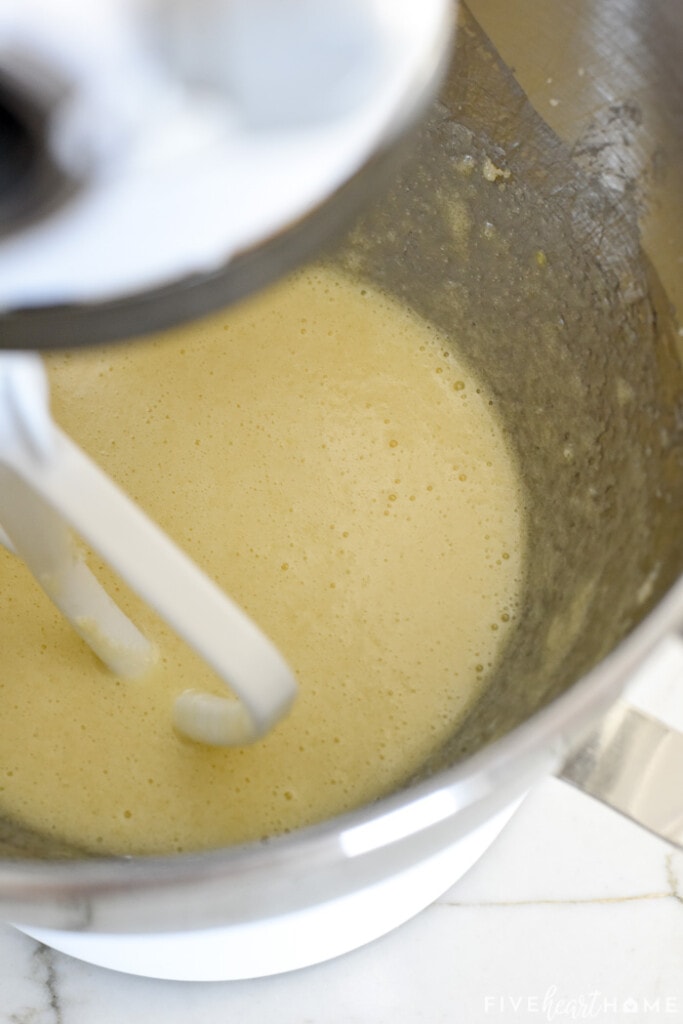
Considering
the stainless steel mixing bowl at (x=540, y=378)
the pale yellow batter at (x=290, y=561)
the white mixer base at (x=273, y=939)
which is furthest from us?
the pale yellow batter at (x=290, y=561)

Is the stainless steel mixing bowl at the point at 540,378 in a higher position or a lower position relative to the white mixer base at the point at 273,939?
higher

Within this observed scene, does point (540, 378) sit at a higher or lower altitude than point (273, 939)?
higher

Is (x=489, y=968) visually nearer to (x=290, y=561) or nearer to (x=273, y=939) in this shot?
(x=273, y=939)

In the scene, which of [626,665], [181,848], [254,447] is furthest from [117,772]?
[626,665]

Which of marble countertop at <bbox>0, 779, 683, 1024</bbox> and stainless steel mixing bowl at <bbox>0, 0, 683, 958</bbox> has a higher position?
stainless steel mixing bowl at <bbox>0, 0, 683, 958</bbox>

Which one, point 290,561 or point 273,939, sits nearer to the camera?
point 273,939

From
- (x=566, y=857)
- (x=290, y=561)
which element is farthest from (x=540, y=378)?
(x=566, y=857)
